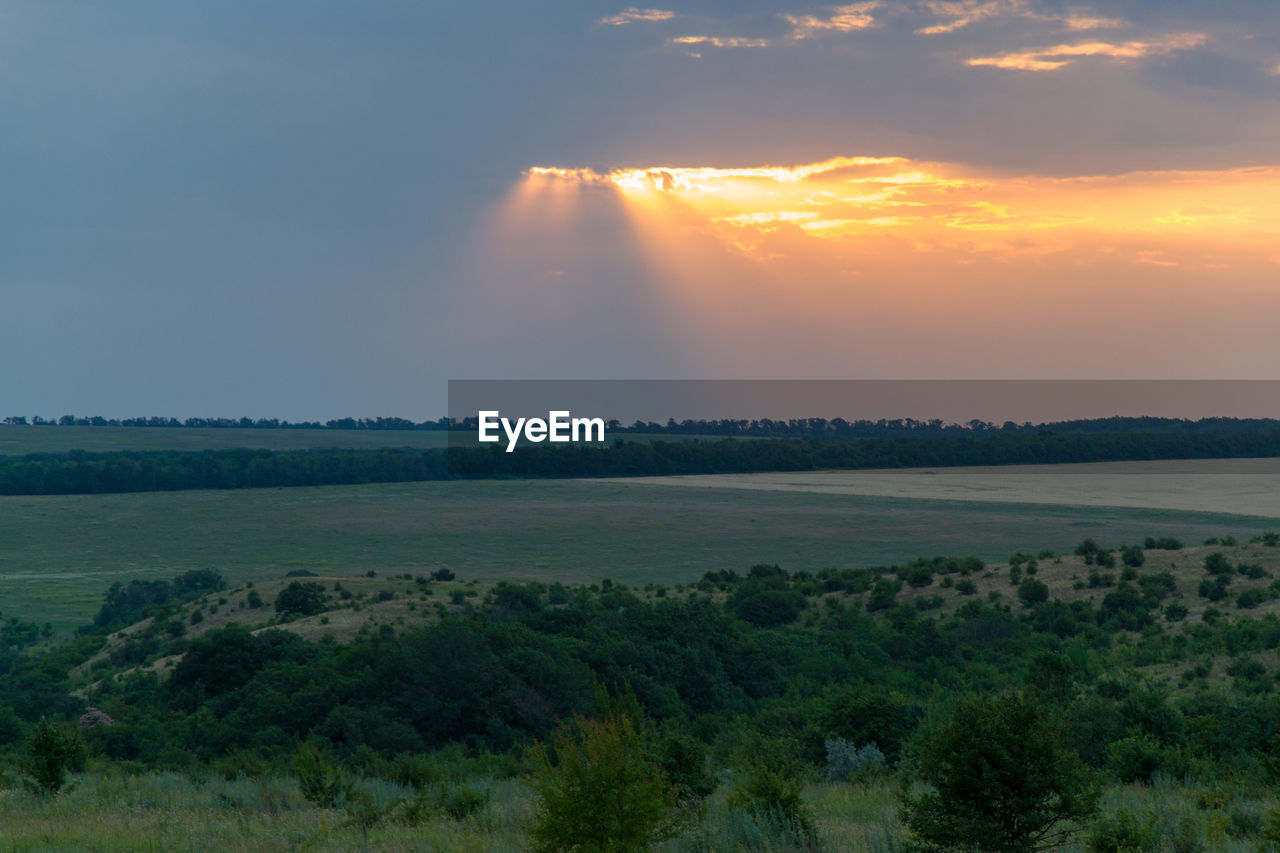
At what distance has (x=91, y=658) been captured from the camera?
53.0m

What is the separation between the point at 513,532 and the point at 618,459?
117ft

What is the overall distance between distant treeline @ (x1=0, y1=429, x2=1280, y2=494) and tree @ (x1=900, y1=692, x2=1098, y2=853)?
357ft

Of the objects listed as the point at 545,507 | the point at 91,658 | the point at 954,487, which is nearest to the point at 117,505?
the point at 545,507

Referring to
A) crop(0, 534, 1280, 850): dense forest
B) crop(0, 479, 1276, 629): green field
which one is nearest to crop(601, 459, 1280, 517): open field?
crop(0, 479, 1276, 629): green field

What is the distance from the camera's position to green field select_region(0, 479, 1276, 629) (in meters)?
74.3

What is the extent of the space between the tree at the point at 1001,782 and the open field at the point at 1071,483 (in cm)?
7632

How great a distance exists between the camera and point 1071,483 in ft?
326

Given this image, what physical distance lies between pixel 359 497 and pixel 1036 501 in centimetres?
7113

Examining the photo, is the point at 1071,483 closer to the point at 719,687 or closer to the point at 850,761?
the point at 719,687

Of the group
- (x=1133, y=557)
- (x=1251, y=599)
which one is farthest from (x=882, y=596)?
(x=1251, y=599)

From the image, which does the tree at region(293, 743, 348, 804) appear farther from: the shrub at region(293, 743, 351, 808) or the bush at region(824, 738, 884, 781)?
the bush at region(824, 738, 884, 781)

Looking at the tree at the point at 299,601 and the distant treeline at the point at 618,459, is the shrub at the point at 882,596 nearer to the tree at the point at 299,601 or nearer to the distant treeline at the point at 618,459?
the tree at the point at 299,601

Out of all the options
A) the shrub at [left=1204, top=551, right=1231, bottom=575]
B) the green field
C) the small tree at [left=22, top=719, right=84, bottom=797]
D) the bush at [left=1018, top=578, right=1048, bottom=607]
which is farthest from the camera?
the green field

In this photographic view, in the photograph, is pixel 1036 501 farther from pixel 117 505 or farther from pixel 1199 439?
pixel 117 505
